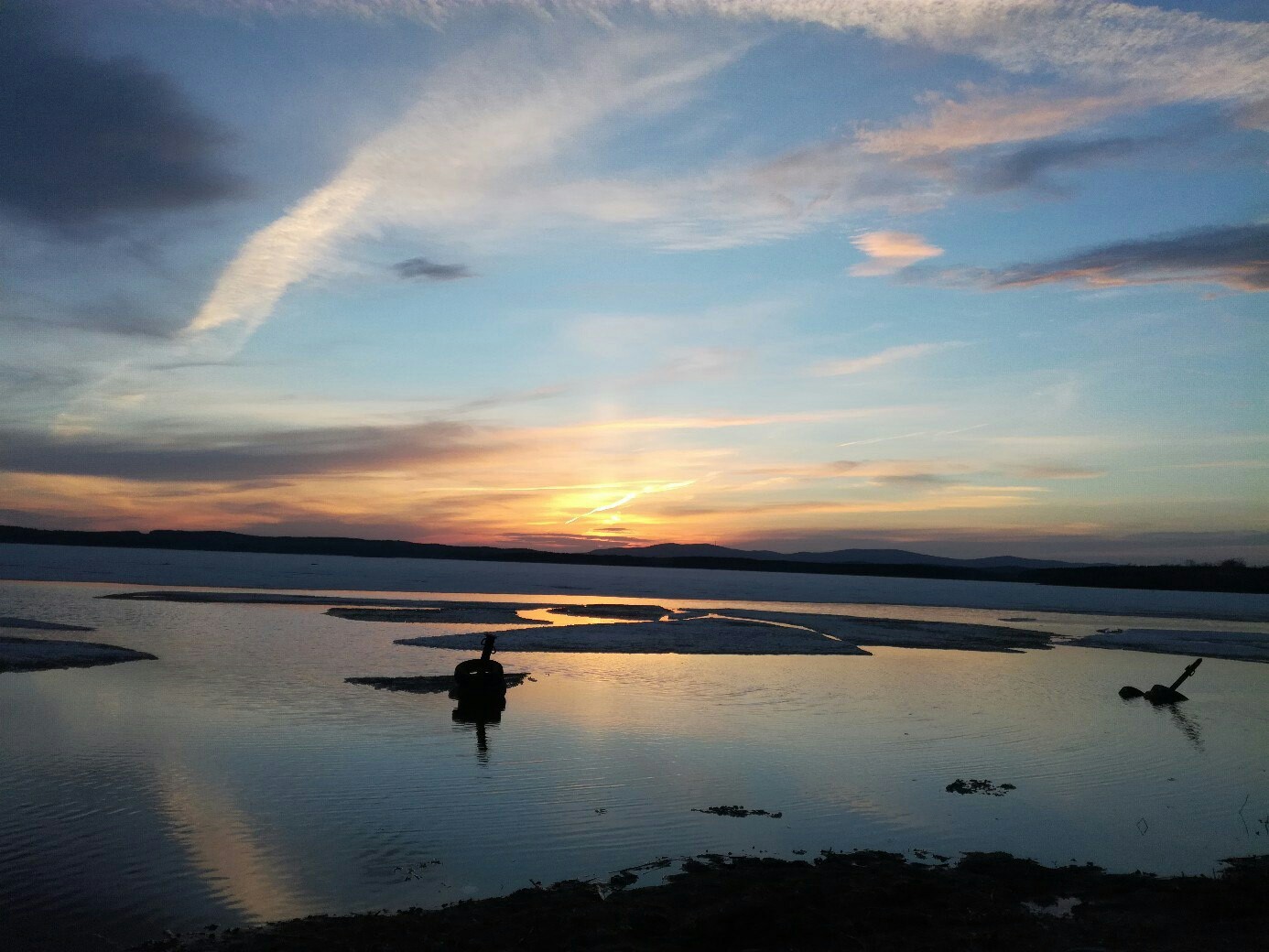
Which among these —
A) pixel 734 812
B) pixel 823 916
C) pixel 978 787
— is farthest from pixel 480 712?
pixel 823 916

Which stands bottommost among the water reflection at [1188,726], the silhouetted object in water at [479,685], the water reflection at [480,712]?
the water reflection at [1188,726]

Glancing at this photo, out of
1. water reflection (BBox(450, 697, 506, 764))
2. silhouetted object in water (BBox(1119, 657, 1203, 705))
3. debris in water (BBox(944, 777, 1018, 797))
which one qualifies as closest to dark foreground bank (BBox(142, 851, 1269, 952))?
debris in water (BBox(944, 777, 1018, 797))

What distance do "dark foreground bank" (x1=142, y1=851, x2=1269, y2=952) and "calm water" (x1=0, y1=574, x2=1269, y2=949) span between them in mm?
1015

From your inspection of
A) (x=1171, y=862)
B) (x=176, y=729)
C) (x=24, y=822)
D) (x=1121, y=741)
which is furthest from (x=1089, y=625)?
(x=24, y=822)

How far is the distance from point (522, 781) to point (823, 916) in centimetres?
740

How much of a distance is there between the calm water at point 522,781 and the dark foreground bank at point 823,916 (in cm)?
101

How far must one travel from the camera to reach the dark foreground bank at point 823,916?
9.32 m

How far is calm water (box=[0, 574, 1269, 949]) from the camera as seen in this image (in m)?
11.3

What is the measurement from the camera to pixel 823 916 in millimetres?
10094

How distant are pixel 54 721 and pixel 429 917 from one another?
45.7 ft

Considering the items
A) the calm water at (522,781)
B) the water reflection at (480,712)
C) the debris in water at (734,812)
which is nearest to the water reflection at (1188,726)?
the calm water at (522,781)

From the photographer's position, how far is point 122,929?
9.57m

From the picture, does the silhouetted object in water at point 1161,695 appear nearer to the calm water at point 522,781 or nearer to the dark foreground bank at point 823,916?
the calm water at point 522,781

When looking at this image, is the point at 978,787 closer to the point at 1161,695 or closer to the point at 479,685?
the point at 479,685
